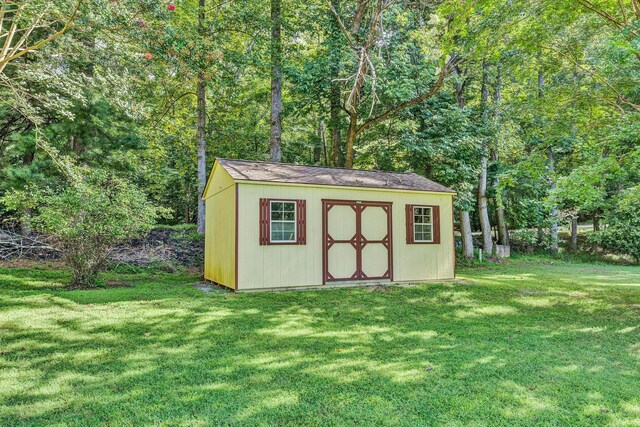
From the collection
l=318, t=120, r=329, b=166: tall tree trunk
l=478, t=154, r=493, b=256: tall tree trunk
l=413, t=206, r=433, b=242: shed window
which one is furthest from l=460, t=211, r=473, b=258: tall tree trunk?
l=318, t=120, r=329, b=166: tall tree trunk

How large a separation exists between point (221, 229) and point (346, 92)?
5490 millimetres

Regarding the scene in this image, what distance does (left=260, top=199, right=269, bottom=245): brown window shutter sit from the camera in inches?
306

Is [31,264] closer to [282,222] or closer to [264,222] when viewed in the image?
[264,222]

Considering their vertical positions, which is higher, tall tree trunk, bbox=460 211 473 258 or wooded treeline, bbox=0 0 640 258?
wooded treeline, bbox=0 0 640 258

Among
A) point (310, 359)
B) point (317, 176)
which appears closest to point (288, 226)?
point (317, 176)

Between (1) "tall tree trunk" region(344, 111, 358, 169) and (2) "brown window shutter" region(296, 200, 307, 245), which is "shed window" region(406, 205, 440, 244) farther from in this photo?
(1) "tall tree trunk" region(344, 111, 358, 169)

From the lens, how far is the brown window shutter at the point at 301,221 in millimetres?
8156

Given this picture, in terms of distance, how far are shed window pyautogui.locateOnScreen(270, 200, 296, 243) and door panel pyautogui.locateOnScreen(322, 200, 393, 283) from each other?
Result: 0.72m

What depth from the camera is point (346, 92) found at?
437 inches

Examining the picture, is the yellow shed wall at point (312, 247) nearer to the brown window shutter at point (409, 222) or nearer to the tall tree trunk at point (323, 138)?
the brown window shutter at point (409, 222)

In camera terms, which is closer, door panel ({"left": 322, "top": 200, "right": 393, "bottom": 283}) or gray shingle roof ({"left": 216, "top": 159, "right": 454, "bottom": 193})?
gray shingle roof ({"left": 216, "top": 159, "right": 454, "bottom": 193})

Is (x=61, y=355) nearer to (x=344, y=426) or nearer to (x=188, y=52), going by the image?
(x=344, y=426)

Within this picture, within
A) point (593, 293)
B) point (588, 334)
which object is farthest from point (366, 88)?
point (588, 334)

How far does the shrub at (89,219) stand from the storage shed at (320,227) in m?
1.84
